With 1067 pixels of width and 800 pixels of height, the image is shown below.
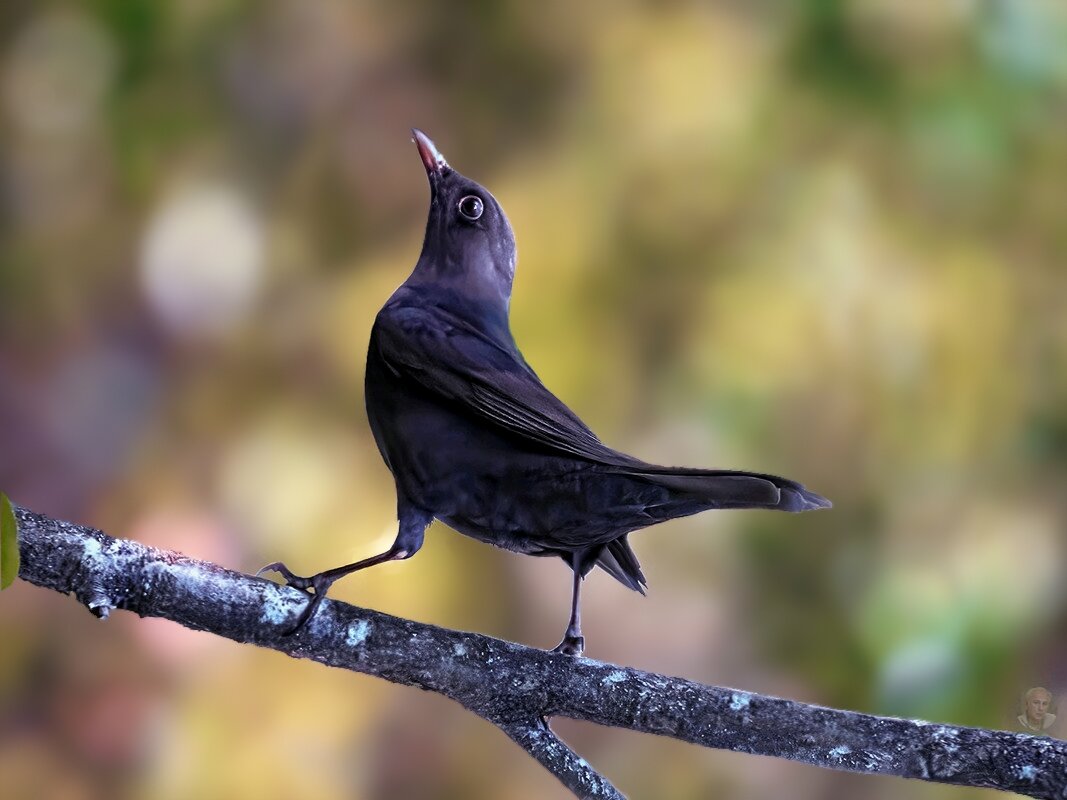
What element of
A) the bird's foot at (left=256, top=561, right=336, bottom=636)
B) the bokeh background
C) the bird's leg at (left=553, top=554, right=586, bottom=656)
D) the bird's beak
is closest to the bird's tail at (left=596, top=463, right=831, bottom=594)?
the bird's leg at (left=553, top=554, right=586, bottom=656)

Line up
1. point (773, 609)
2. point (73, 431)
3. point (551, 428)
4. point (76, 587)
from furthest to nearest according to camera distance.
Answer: point (773, 609)
point (73, 431)
point (551, 428)
point (76, 587)

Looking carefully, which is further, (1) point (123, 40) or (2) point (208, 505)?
(1) point (123, 40)

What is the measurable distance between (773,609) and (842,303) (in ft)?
3.77

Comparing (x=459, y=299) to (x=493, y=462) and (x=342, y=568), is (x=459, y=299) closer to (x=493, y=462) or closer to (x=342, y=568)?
(x=493, y=462)

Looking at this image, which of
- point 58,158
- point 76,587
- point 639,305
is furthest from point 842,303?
point 76,587

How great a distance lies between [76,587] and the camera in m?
1.86

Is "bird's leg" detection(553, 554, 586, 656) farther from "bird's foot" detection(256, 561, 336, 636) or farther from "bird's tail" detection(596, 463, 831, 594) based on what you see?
"bird's foot" detection(256, 561, 336, 636)

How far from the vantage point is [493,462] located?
2102 millimetres

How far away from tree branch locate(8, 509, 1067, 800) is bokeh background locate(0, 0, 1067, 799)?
1.83 m

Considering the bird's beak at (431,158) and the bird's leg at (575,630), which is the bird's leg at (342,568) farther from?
the bird's beak at (431,158)

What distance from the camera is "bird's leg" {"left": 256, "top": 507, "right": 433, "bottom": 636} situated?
1943 millimetres

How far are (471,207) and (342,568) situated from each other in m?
0.87

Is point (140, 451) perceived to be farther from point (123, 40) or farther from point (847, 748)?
point (847, 748)

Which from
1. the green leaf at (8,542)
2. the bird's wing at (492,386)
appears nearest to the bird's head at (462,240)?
the bird's wing at (492,386)
